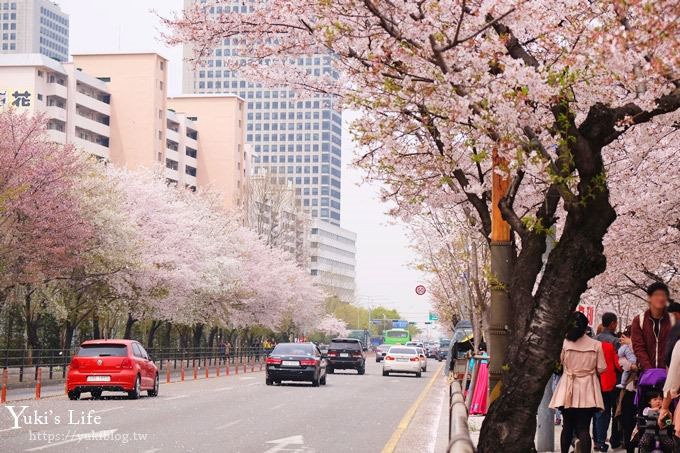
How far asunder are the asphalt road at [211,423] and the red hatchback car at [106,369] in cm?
45

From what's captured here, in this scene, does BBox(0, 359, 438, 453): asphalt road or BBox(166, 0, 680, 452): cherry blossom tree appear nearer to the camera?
BBox(166, 0, 680, 452): cherry blossom tree

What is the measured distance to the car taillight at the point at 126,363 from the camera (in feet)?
93.0

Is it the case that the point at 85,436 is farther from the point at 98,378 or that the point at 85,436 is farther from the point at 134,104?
the point at 134,104

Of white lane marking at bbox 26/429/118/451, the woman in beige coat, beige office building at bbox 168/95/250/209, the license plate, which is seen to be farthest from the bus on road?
the woman in beige coat

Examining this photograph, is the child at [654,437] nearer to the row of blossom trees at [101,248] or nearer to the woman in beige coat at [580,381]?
the woman in beige coat at [580,381]

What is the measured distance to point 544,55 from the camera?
45.6 ft

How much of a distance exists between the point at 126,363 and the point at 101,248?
18.9m

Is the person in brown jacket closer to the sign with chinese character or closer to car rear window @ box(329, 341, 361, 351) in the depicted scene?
car rear window @ box(329, 341, 361, 351)

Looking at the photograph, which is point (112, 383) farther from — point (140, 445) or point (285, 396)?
point (140, 445)

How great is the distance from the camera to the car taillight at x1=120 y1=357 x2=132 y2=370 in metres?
28.3

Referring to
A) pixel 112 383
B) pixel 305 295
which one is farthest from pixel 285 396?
pixel 305 295

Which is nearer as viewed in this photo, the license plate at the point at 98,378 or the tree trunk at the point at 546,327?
the tree trunk at the point at 546,327

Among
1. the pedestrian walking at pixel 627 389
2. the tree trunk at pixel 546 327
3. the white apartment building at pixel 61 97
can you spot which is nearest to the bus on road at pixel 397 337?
the white apartment building at pixel 61 97

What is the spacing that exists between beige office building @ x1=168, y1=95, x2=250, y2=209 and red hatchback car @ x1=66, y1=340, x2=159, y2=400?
10755cm
